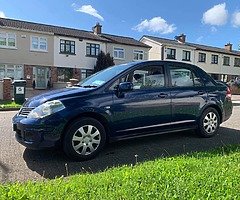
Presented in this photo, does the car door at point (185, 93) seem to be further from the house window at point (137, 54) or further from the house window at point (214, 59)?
the house window at point (214, 59)

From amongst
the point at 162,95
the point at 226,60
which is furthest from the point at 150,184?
the point at 226,60

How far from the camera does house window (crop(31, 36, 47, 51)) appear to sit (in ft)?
90.9

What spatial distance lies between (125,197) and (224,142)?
12.3ft

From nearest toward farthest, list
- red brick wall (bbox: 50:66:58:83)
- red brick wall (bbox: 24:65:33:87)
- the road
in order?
the road < red brick wall (bbox: 24:65:33:87) < red brick wall (bbox: 50:66:58:83)

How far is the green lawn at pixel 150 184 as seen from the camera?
10.3 ft

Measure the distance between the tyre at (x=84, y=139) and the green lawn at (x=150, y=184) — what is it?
2.58 ft

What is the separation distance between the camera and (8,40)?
86.7 ft

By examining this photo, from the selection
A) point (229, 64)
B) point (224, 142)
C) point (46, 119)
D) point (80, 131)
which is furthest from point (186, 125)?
point (229, 64)

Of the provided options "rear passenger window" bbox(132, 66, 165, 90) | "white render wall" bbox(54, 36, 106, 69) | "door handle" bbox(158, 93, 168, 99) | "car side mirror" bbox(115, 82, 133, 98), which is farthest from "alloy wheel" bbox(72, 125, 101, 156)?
"white render wall" bbox(54, 36, 106, 69)

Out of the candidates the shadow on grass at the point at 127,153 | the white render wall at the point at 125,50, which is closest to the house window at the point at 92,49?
the white render wall at the point at 125,50

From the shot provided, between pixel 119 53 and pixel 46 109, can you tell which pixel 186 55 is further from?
pixel 46 109

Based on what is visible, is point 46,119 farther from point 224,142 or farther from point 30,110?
point 224,142

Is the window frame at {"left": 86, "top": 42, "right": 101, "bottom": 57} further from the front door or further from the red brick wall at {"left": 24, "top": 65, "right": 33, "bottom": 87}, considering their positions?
the red brick wall at {"left": 24, "top": 65, "right": 33, "bottom": 87}

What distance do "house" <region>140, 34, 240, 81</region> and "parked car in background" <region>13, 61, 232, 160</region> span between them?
104 ft
